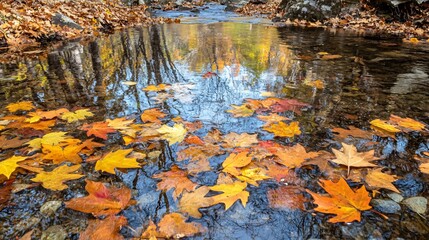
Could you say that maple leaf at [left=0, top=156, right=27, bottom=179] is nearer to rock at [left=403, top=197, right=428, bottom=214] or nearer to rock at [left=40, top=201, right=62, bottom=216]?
rock at [left=40, top=201, right=62, bottom=216]

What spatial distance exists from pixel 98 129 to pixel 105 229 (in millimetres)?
927

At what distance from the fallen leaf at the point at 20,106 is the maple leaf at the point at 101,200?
1.39m

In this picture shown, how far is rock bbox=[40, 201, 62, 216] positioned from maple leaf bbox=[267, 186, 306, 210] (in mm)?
948

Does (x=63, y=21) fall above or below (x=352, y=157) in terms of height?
above

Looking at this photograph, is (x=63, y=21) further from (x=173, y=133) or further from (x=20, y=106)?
(x=173, y=133)

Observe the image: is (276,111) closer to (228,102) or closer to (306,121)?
(306,121)

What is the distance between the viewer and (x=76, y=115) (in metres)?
2.16

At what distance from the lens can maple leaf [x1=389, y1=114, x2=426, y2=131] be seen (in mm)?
1972

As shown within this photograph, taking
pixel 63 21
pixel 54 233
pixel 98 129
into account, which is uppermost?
pixel 63 21

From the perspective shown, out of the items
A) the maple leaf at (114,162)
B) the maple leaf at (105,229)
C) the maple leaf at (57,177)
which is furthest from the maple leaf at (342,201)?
the maple leaf at (57,177)

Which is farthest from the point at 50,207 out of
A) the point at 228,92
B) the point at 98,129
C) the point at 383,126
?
the point at 383,126

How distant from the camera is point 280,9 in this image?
11.9 meters

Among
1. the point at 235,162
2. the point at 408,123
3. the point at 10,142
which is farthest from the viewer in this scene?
the point at 408,123

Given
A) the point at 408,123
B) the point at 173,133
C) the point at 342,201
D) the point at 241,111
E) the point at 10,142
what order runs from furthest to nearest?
the point at 241,111 → the point at 408,123 → the point at 173,133 → the point at 10,142 → the point at 342,201
